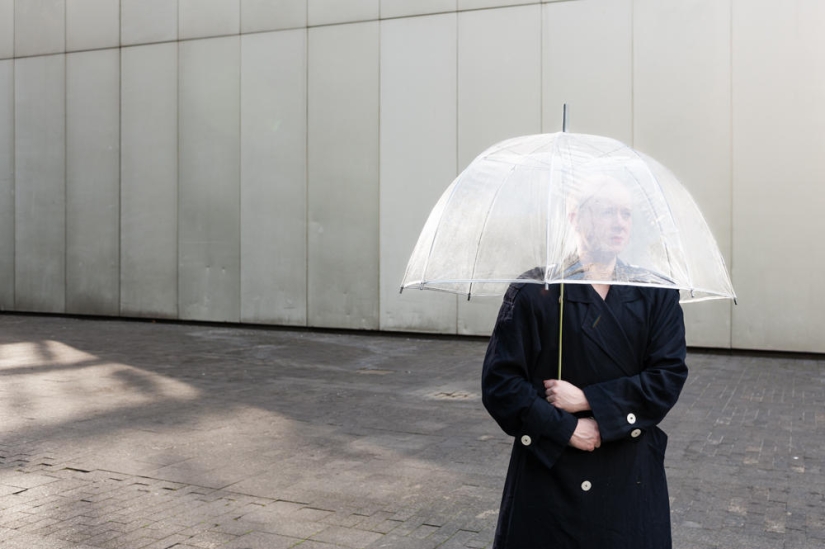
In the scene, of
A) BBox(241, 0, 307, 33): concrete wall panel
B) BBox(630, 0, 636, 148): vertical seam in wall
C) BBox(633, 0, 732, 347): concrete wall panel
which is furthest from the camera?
BBox(241, 0, 307, 33): concrete wall panel

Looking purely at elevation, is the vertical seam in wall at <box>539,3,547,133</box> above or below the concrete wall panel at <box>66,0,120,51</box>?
below

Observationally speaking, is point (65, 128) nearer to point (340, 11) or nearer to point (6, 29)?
point (6, 29)

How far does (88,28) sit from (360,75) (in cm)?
621

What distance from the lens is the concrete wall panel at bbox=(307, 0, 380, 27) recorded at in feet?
46.4

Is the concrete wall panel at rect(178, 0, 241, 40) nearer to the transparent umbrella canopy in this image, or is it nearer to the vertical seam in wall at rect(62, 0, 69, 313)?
the vertical seam in wall at rect(62, 0, 69, 313)

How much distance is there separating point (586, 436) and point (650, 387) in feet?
0.76

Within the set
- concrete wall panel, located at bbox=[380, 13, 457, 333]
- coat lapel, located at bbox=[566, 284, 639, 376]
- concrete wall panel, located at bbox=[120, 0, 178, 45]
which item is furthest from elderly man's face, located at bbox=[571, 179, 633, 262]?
concrete wall panel, located at bbox=[120, 0, 178, 45]

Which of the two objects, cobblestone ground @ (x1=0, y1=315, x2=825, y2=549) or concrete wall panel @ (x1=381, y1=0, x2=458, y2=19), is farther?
concrete wall panel @ (x1=381, y1=0, x2=458, y2=19)

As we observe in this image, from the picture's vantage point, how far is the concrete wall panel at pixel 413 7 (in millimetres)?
13633

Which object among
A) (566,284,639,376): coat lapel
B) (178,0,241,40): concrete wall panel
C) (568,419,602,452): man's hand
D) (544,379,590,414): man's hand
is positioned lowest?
(568,419,602,452): man's hand

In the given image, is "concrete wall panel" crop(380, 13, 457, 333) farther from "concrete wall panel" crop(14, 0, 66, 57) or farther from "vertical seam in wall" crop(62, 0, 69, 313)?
"concrete wall panel" crop(14, 0, 66, 57)

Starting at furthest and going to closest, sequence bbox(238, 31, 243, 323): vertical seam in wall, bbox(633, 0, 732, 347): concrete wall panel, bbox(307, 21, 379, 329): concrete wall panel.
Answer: bbox(238, 31, 243, 323): vertical seam in wall, bbox(307, 21, 379, 329): concrete wall panel, bbox(633, 0, 732, 347): concrete wall panel

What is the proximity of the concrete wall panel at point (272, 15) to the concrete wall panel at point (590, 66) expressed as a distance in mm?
4445

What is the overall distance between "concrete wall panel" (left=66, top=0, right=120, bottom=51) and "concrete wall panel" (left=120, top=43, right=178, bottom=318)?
20.9 inches
